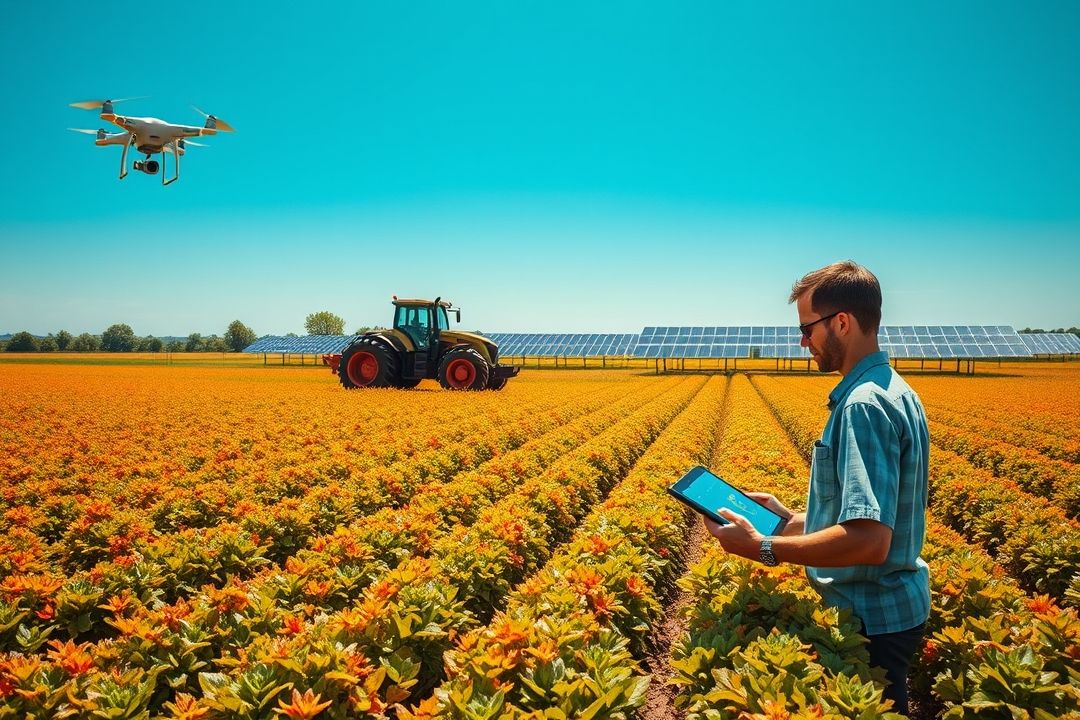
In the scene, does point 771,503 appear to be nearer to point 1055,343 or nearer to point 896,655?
point 896,655

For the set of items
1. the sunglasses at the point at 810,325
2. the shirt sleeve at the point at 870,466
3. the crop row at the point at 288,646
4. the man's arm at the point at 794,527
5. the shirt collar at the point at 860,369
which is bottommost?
the crop row at the point at 288,646

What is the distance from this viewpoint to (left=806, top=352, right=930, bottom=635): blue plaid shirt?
7.88ft

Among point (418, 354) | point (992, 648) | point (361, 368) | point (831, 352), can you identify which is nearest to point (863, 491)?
point (831, 352)

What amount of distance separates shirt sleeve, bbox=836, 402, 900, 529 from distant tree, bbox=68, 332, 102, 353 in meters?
138

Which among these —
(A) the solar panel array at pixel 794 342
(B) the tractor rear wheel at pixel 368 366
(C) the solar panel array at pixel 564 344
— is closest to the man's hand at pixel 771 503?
(B) the tractor rear wheel at pixel 368 366

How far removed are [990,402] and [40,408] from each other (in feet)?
116

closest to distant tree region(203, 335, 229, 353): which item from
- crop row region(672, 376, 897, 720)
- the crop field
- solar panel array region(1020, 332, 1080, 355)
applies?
the crop field

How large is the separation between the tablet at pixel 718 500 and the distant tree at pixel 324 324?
175 metres

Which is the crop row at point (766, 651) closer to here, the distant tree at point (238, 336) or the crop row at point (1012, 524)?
the crop row at point (1012, 524)

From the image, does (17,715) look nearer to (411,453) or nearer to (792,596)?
(792,596)

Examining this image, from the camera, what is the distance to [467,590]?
5293mm

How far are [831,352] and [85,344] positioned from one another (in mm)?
143319

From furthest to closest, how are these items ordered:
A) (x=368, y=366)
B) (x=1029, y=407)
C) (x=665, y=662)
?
(x=368, y=366) < (x=1029, y=407) < (x=665, y=662)

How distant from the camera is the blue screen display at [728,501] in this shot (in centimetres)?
295
